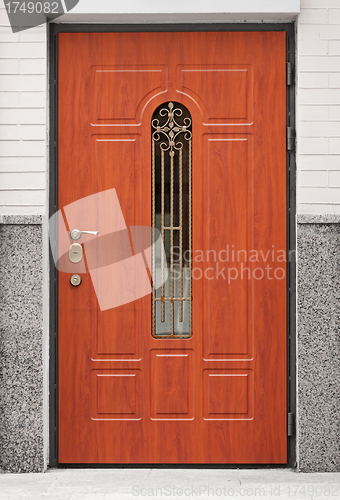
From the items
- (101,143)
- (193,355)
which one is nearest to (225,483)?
(193,355)

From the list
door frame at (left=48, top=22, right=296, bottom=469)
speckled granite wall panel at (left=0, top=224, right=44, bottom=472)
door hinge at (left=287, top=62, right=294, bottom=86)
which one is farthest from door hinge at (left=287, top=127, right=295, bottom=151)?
speckled granite wall panel at (left=0, top=224, right=44, bottom=472)

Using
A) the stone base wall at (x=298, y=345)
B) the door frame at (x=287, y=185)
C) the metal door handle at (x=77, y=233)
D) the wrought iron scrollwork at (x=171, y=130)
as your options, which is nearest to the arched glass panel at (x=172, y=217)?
the wrought iron scrollwork at (x=171, y=130)

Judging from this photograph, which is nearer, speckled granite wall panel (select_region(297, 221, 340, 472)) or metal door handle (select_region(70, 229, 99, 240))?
speckled granite wall panel (select_region(297, 221, 340, 472))

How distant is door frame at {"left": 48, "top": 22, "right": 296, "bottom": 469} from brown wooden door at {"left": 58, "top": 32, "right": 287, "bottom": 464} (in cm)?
4

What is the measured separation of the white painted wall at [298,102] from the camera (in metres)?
2.88

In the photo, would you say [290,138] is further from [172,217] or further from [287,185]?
[172,217]

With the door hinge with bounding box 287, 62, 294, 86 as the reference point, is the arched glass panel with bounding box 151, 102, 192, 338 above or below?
below

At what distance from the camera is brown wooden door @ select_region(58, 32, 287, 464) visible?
2980 mm

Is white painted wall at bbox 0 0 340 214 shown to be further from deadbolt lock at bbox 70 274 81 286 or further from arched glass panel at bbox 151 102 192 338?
arched glass panel at bbox 151 102 192 338

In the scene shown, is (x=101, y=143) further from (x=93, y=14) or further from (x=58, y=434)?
(x=58, y=434)

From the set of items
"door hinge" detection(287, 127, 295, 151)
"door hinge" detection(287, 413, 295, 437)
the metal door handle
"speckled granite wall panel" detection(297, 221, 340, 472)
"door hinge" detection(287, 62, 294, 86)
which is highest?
"door hinge" detection(287, 62, 294, 86)

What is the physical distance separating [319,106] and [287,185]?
1.56ft

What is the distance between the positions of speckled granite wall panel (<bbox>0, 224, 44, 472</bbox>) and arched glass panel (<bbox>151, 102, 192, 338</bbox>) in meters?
0.69

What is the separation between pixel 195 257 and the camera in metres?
3.01
